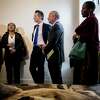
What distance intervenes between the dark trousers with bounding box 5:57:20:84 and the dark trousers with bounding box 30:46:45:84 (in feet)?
1.53

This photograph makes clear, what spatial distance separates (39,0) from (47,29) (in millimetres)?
947

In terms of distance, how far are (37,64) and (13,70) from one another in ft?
1.97

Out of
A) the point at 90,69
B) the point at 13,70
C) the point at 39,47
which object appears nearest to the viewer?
the point at 90,69

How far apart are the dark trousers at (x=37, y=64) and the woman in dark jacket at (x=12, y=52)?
44 cm

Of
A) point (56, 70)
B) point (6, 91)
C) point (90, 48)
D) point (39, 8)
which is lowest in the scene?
point (6, 91)

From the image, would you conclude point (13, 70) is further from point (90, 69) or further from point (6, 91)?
point (6, 91)

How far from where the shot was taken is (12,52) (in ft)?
16.0

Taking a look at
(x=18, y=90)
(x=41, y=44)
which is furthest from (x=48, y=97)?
(x=41, y=44)

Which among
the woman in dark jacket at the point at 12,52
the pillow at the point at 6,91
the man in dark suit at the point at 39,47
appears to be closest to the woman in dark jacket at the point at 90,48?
the man in dark suit at the point at 39,47

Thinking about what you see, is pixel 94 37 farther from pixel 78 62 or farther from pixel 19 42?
pixel 19 42

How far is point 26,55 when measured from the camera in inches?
206

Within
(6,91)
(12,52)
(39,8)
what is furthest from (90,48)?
(39,8)

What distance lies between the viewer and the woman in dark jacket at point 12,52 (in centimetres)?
491

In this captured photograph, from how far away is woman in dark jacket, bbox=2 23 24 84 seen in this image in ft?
16.1
